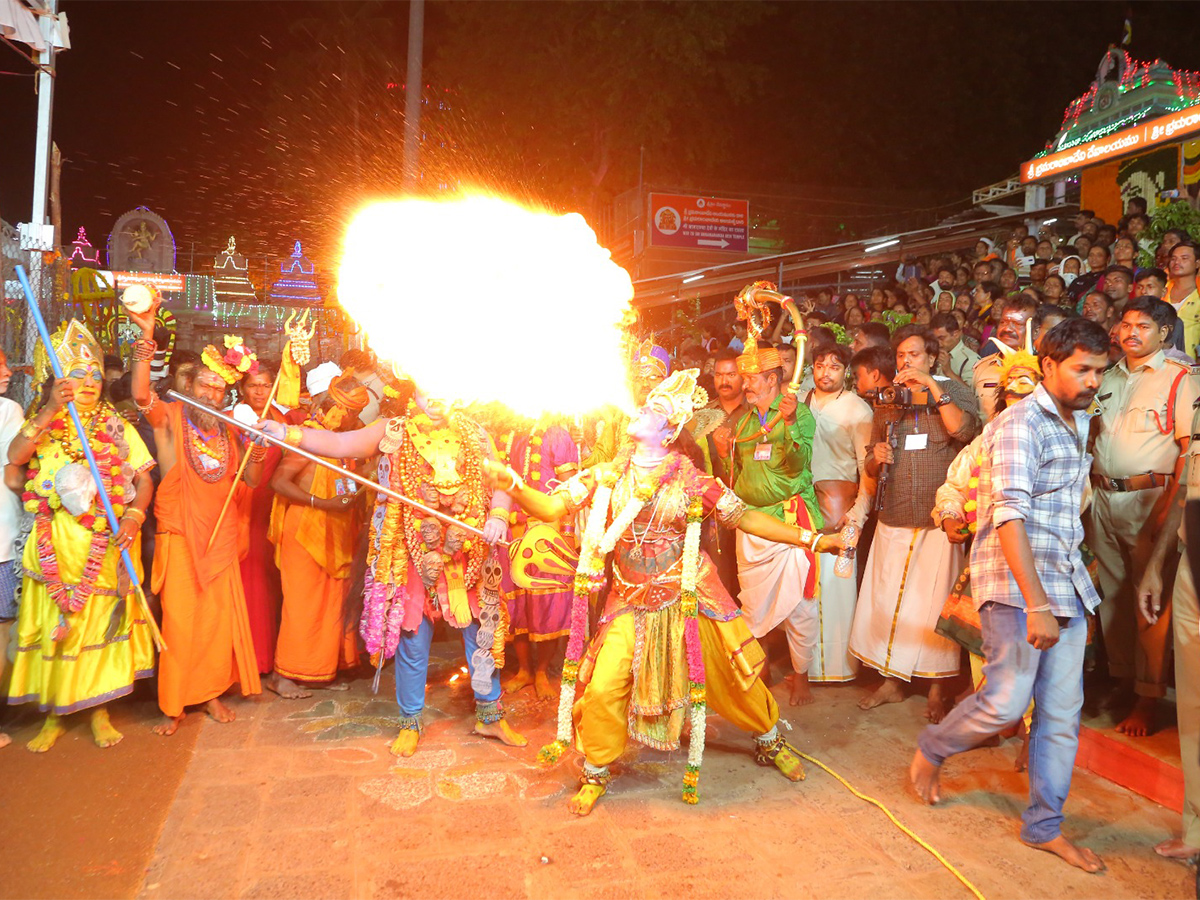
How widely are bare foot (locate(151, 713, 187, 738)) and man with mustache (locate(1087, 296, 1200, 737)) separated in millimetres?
5094

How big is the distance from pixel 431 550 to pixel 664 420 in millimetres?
1447

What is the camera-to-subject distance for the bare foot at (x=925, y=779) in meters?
4.00

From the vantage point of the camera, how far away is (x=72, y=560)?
459 cm

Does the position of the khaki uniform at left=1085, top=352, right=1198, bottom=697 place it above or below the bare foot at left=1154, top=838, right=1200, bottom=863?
above

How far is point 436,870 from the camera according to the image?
11.3ft

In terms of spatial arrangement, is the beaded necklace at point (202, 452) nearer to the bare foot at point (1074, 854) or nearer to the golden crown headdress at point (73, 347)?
the golden crown headdress at point (73, 347)

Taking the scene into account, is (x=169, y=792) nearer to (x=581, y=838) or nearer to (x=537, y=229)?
(x=581, y=838)

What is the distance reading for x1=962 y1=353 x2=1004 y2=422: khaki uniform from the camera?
4898 millimetres

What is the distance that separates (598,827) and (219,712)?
8.18 ft

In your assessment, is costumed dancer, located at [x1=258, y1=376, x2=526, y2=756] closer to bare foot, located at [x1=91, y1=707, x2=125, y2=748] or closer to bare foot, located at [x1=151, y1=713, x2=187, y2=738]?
bare foot, located at [x1=151, y1=713, x2=187, y2=738]

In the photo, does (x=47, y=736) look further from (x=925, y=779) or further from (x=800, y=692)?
(x=925, y=779)

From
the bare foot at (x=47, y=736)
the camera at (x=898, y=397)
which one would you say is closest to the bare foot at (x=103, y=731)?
the bare foot at (x=47, y=736)

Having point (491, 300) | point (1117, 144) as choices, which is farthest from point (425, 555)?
point (1117, 144)

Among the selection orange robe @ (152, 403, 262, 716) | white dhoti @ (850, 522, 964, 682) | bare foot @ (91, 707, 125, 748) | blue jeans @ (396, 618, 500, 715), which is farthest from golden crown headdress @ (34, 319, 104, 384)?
white dhoti @ (850, 522, 964, 682)
